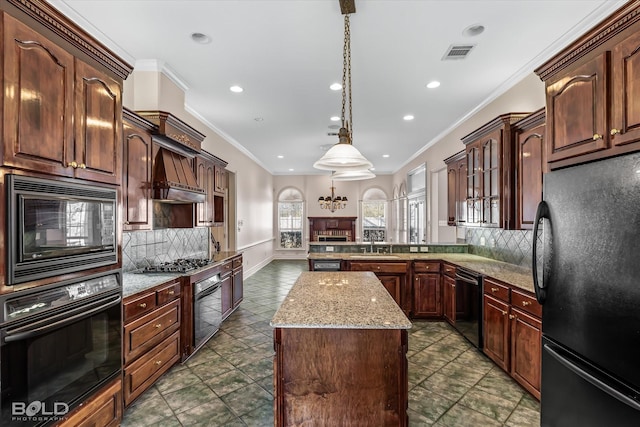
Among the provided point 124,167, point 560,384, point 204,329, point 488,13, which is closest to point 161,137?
point 124,167

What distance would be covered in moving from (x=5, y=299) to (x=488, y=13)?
143 inches

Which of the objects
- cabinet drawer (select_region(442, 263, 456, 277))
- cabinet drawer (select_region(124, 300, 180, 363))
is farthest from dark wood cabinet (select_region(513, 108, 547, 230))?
cabinet drawer (select_region(124, 300, 180, 363))

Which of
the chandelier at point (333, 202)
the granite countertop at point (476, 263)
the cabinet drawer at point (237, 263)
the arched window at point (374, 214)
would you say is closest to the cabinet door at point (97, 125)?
the cabinet drawer at point (237, 263)

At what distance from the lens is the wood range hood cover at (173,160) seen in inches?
127

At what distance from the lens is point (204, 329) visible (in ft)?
11.6

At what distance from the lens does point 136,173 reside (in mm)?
2932

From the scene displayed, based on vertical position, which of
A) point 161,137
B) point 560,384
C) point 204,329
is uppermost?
point 161,137

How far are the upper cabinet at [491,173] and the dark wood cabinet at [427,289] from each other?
85 centimetres

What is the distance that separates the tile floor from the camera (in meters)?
2.31

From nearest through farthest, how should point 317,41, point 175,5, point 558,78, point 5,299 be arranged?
point 5,299, point 558,78, point 175,5, point 317,41

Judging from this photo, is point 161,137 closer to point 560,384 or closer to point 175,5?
point 175,5

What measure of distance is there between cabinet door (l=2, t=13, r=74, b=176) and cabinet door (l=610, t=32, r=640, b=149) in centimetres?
286

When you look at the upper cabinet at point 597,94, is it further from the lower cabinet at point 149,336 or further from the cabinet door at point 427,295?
the lower cabinet at point 149,336

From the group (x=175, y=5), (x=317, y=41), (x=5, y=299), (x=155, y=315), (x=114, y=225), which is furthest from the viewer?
(x=317, y=41)
